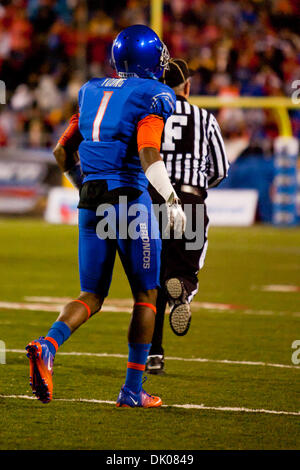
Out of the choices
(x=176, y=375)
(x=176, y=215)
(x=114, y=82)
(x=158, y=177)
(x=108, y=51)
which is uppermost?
(x=108, y=51)

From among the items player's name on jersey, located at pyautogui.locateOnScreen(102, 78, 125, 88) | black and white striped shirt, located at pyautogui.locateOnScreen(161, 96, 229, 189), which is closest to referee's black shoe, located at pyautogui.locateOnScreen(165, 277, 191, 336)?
black and white striped shirt, located at pyautogui.locateOnScreen(161, 96, 229, 189)

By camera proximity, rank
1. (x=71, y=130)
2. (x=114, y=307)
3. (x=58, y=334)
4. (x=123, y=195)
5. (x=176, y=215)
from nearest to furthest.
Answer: (x=176, y=215)
(x=58, y=334)
(x=123, y=195)
(x=71, y=130)
(x=114, y=307)

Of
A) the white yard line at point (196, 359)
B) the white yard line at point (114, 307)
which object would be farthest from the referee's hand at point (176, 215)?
the white yard line at point (114, 307)

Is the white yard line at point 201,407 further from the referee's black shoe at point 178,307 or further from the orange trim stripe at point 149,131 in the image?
the orange trim stripe at point 149,131

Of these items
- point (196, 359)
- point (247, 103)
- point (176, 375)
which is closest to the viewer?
point (176, 375)

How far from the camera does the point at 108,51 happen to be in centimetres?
1966

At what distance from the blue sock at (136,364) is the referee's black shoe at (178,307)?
2.09ft

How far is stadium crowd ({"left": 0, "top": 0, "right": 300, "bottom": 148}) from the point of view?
18.1 metres

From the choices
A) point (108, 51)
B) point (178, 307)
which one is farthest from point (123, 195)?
point (108, 51)

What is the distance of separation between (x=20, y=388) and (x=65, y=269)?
5.65m

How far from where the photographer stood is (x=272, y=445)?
390 cm

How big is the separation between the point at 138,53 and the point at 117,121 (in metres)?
0.36

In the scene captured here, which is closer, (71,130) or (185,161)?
(71,130)

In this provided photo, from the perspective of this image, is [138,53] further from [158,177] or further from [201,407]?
[201,407]
